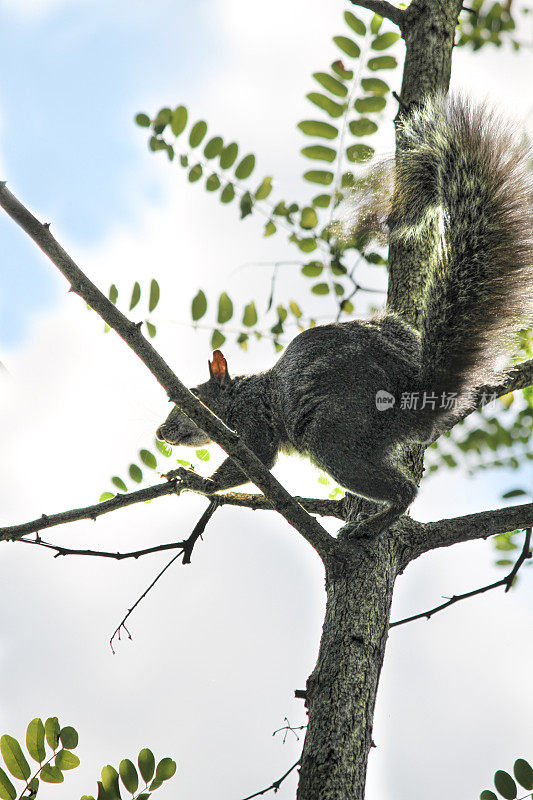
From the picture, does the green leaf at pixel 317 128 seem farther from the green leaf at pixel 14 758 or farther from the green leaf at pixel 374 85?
the green leaf at pixel 14 758

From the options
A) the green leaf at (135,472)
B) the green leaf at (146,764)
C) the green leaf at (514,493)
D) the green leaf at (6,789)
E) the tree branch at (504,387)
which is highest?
the green leaf at (135,472)

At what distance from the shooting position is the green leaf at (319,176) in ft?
9.61

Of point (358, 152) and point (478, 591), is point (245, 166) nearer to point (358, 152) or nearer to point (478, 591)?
point (358, 152)

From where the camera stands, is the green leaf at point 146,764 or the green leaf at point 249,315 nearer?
the green leaf at point 146,764

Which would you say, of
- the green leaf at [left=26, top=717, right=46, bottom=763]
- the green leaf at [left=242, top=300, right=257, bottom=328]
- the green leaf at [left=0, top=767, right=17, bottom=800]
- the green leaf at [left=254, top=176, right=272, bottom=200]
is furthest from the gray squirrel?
the green leaf at [left=0, top=767, right=17, bottom=800]

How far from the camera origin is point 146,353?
1.74m

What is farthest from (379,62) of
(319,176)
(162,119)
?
(162,119)

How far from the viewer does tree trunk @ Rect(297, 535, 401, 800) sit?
182cm

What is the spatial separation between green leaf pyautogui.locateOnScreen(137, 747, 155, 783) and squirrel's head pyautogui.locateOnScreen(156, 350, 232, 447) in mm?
1610

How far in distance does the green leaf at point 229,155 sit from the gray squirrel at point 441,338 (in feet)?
2.13

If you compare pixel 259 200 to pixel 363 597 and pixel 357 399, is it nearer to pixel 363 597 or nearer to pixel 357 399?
pixel 357 399

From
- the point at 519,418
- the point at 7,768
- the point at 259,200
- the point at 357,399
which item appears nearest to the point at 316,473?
the point at 357,399

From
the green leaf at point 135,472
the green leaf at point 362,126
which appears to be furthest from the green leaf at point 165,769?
the green leaf at point 362,126

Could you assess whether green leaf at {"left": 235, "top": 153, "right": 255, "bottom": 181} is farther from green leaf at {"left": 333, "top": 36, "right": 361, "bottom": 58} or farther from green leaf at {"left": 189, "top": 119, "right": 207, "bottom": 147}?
green leaf at {"left": 333, "top": 36, "right": 361, "bottom": 58}
